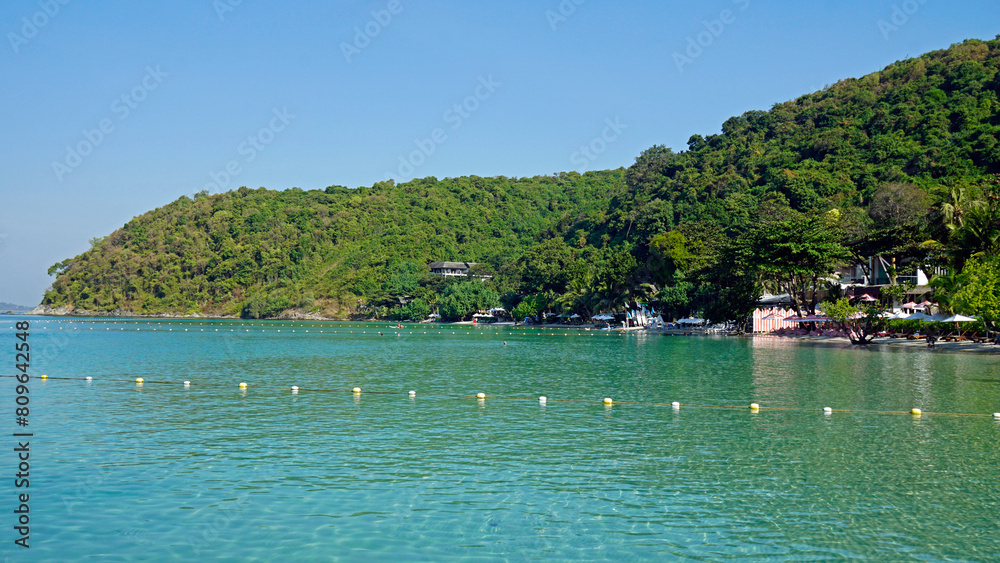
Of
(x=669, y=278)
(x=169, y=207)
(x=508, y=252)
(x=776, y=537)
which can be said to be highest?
(x=169, y=207)

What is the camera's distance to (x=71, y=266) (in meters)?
184

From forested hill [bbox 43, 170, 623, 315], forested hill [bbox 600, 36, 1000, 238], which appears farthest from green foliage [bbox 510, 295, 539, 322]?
forested hill [bbox 43, 170, 623, 315]

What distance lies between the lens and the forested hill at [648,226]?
75312mm

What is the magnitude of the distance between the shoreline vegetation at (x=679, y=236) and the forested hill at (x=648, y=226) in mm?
367

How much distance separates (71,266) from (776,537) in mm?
211215

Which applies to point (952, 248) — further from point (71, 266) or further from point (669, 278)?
point (71, 266)

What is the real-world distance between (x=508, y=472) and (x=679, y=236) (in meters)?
81.0

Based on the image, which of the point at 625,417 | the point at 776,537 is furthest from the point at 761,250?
the point at 776,537

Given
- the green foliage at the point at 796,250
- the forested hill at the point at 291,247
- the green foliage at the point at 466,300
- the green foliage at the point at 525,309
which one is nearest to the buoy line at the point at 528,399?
the green foliage at the point at 796,250

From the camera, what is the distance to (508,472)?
42.4 feet

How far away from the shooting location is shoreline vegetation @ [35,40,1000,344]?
208 ft

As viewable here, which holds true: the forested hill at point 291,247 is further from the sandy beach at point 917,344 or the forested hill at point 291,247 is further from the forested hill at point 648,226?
the sandy beach at point 917,344

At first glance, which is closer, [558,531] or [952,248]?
[558,531]

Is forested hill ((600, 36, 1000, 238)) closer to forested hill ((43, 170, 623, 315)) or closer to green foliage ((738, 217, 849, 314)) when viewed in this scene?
green foliage ((738, 217, 849, 314))
